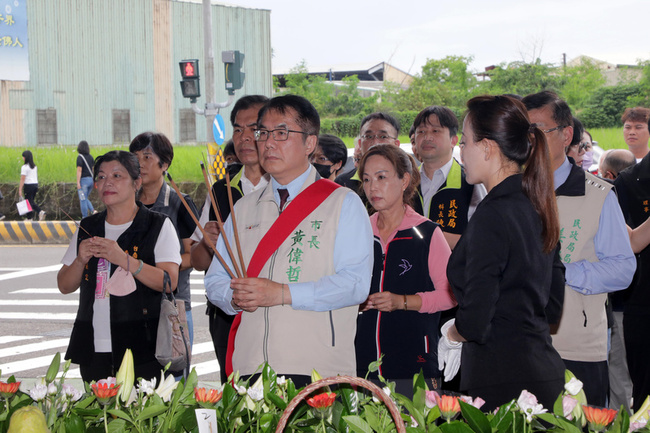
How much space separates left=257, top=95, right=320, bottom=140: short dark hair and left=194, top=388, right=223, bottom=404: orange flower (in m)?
1.16

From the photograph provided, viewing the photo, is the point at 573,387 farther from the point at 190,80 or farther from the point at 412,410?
the point at 190,80

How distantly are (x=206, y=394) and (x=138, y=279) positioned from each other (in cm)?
182

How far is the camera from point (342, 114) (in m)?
43.8

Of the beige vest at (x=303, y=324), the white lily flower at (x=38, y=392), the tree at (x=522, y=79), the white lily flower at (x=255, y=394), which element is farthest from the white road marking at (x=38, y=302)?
the tree at (x=522, y=79)

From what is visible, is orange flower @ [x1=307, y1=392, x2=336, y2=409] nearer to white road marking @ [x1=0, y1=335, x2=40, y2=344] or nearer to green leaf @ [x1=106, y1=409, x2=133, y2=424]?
green leaf @ [x1=106, y1=409, x2=133, y2=424]

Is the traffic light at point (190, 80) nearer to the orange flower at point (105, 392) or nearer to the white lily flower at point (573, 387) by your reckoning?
the orange flower at point (105, 392)

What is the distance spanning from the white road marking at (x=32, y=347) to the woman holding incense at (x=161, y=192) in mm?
3268

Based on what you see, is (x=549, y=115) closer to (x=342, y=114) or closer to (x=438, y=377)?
(x=438, y=377)

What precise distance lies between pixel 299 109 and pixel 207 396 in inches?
48.9

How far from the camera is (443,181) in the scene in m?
4.33

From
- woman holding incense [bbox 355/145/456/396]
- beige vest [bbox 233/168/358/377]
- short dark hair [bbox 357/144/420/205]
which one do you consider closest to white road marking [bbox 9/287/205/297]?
short dark hair [bbox 357/144/420/205]

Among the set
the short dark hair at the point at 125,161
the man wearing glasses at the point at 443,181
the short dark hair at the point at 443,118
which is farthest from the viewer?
the short dark hair at the point at 443,118

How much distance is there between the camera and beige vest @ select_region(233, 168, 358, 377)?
2.64m

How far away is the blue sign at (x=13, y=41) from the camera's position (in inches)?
1011
